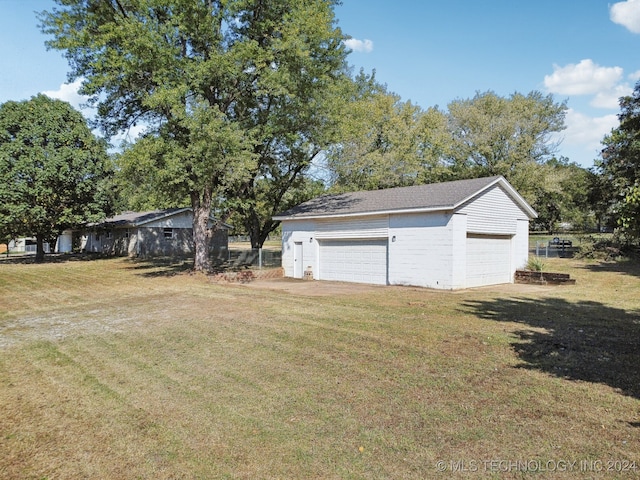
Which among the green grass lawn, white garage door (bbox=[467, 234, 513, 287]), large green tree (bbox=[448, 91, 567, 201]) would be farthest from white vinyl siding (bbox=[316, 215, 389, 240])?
large green tree (bbox=[448, 91, 567, 201])

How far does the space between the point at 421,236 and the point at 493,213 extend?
3446 millimetres

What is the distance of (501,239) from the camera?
16.8 metres

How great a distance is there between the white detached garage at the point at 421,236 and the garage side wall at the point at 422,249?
0.12 ft

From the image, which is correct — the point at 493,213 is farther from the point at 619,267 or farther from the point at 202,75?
the point at 202,75

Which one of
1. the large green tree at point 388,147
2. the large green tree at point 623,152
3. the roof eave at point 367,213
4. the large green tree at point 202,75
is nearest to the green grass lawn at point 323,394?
the roof eave at point 367,213

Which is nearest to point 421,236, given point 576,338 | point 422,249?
point 422,249

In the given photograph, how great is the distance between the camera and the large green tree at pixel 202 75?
51.9ft

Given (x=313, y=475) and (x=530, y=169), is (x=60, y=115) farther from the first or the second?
(x=530, y=169)

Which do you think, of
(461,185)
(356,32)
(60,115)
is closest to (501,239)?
(461,185)

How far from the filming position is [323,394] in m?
4.97

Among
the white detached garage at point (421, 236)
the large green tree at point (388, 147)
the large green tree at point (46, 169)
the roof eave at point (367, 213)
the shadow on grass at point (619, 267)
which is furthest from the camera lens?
the large green tree at point (388, 147)

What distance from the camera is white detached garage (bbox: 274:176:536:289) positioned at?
47.3ft

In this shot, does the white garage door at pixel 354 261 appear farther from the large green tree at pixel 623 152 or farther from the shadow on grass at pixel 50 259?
the shadow on grass at pixel 50 259

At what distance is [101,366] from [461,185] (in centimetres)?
1426
